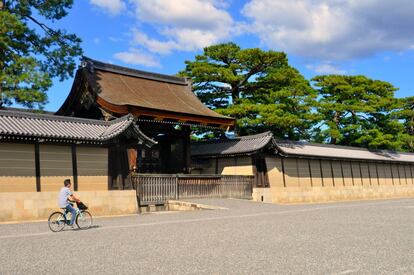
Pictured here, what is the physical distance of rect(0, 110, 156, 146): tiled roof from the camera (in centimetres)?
1549

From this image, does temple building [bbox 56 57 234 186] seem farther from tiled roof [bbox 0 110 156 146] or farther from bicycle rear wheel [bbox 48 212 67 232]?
bicycle rear wheel [bbox 48 212 67 232]

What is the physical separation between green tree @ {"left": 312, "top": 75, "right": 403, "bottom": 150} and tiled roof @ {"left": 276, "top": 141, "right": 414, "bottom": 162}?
981 millimetres

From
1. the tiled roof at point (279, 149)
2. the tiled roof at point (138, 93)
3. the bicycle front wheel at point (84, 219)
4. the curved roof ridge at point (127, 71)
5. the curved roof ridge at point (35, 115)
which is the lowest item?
the bicycle front wheel at point (84, 219)

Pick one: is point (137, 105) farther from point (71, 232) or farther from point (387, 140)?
point (387, 140)

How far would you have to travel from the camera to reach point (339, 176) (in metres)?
30.9

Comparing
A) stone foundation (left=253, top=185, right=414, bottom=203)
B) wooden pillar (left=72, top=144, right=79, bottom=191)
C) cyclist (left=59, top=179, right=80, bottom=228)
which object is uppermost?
wooden pillar (left=72, top=144, right=79, bottom=191)

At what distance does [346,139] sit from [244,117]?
44.2ft

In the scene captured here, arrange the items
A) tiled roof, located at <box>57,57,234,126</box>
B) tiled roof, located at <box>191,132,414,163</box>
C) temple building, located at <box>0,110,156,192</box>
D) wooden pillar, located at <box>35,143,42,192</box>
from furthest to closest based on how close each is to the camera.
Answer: tiled roof, located at <box>191,132,414,163</box>, tiled roof, located at <box>57,57,234,126</box>, wooden pillar, located at <box>35,143,42,192</box>, temple building, located at <box>0,110,156,192</box>

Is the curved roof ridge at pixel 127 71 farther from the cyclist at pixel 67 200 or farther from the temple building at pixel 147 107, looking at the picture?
the cyclist at pixel 67 200

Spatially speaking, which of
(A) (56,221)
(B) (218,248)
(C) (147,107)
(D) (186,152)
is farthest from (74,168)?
(B) (218,248)

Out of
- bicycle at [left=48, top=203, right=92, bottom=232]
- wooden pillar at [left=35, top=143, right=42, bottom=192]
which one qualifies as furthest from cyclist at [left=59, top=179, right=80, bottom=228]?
wooden pillar at [left=35, top=143, right=42, bottom=192]

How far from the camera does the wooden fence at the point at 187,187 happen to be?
19.3 meters

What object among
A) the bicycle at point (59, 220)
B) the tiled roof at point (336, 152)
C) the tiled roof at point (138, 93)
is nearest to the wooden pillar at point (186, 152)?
the tiled roof at point (138, 93)

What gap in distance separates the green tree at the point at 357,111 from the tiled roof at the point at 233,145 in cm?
1180
